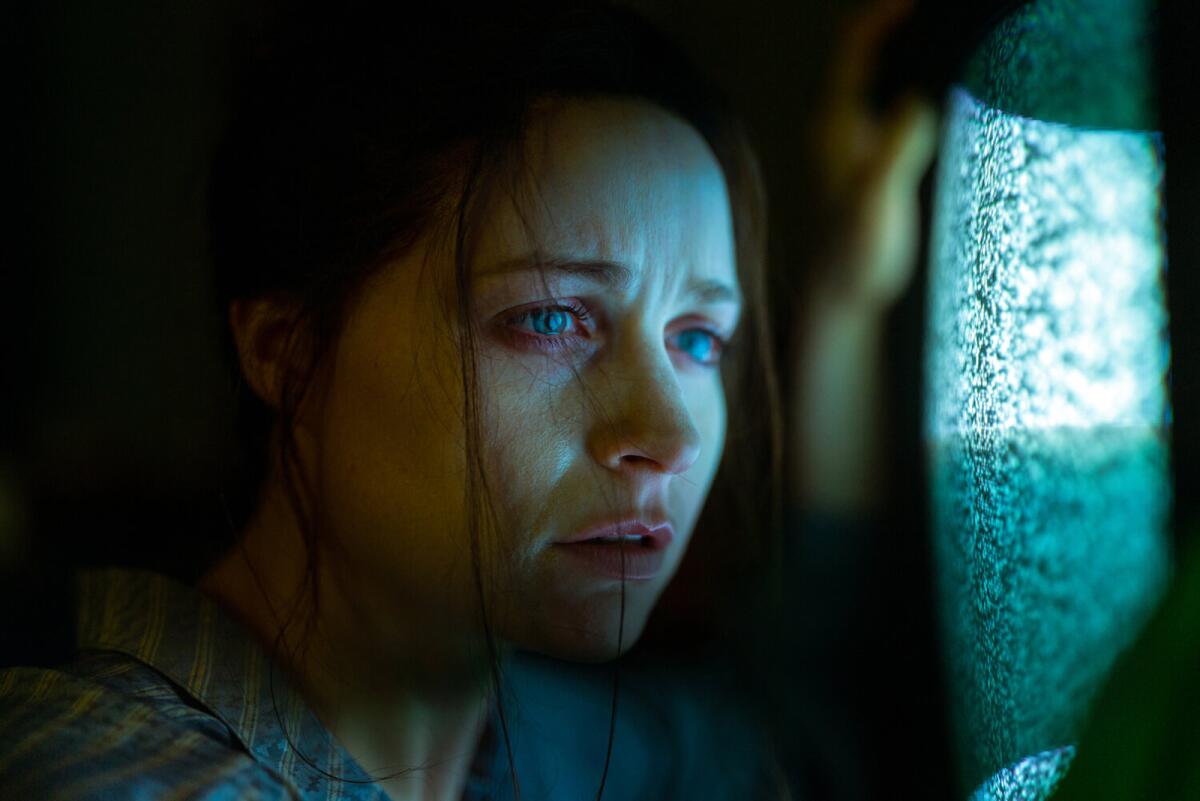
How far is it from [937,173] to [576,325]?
27 cm

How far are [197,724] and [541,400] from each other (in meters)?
0.23

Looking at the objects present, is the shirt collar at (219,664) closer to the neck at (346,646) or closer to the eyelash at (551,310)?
the neck at (346,646)

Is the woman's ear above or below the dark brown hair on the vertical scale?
below

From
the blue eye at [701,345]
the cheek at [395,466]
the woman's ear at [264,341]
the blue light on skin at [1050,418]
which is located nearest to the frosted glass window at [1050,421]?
the blue light on skin at [1050,418]

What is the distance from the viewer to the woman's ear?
1.72 feet

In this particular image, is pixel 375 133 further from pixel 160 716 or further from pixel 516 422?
pixel 160 716

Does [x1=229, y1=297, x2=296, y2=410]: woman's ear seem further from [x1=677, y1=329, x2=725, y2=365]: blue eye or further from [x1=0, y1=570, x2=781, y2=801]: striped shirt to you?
[x1=677, y1=329, x2=725, y2=365]: blue eye

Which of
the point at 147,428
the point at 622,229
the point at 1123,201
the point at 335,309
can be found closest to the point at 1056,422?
the point at 1123,201

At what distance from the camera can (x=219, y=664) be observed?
0.49 meters

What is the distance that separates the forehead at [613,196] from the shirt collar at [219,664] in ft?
0.84

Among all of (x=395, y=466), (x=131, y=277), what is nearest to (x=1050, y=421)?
(x=395, y=466)

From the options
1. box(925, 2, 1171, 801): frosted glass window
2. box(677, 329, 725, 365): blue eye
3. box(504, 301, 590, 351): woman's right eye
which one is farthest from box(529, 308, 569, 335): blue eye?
box(925, 2, 1171, 801): frosted glass window

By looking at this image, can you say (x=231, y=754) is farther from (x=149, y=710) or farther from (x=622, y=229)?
(x=622, y=229)

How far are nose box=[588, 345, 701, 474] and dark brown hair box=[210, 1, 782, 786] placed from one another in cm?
6
